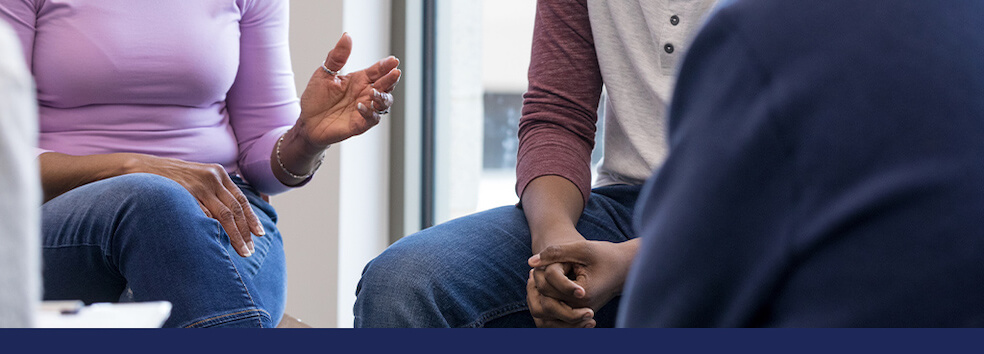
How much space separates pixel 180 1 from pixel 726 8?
100 cm

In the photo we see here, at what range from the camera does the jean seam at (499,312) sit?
0.93m

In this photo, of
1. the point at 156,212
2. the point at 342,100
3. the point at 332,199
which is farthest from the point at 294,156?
the point at 332,199

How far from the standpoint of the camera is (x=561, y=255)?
0.89 metres

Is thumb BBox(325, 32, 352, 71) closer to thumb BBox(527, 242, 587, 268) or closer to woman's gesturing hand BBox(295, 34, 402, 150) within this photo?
woman's gesturing hand BBox(295, 34, 402, 150)

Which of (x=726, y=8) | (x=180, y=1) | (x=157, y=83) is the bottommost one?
(x=157, y=83)

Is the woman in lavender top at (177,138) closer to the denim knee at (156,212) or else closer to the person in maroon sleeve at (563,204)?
the denim knee at (156,212)

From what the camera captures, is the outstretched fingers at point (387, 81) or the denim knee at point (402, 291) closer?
the denim knee at point (402, 291)

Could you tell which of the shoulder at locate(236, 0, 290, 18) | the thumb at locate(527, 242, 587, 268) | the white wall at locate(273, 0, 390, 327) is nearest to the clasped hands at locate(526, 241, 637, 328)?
the thumb at locate(527, 242, 587, 268)

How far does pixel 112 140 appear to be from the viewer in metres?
1.18

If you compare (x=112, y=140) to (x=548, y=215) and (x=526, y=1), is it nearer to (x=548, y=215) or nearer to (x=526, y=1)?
(x=548, y=215)

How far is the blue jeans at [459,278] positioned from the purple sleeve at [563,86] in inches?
5.0

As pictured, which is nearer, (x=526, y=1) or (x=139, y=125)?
(x=139, y=125)

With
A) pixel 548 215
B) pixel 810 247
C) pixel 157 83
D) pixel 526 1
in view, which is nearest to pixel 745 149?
pixel 810 247

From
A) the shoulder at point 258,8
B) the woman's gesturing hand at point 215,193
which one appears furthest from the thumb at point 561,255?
the shoulder at point 258,8
